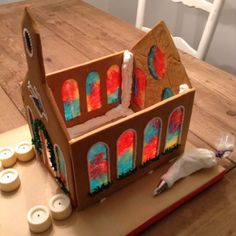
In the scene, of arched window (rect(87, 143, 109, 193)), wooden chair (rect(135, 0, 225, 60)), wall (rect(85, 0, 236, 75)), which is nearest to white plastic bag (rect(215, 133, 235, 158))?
arched window (rect(87, 143, 109, 193))

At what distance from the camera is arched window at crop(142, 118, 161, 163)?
0.59 meters

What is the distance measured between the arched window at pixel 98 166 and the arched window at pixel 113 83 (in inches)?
9.9

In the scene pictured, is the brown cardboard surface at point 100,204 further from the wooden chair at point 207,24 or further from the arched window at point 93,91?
the wooden chair at point 207,24

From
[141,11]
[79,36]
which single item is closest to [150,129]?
[79,36]

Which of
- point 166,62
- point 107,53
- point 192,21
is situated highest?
point 166,62

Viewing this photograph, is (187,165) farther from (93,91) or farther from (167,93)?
(93,91)

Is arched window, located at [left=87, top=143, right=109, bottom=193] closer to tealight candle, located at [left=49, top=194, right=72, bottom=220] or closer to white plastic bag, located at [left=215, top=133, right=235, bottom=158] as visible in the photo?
tealight candle, located at [left=49, top=194, right=72, bottom=220]

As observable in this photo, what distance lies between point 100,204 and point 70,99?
25cm

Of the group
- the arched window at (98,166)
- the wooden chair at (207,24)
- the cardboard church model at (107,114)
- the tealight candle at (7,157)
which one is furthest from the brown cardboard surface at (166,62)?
the wooden chair at (207,24)

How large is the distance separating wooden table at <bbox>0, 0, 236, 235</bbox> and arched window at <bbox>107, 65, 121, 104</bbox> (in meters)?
0.20

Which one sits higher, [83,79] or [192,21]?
[83,79]

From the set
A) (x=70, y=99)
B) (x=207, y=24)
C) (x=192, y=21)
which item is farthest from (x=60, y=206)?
(x=192, y=21)

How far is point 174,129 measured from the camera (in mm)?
641

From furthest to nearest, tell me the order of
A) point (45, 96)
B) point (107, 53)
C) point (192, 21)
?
1. point (192, 21)
2. point (107, 53)
3. point (45, 96)
